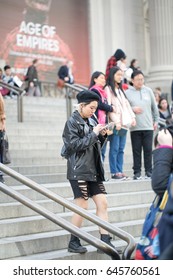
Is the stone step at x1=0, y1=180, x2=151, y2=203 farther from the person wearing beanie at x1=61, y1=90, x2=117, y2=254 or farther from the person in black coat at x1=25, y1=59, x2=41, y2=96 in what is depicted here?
the person in black coat at x1=25, y1=59, x2=41, y2=96

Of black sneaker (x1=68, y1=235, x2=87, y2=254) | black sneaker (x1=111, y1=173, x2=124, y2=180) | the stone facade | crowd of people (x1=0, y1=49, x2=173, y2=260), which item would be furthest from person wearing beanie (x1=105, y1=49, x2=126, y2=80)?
the stone facade

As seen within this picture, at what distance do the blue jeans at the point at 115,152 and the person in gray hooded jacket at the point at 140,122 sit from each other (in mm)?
262

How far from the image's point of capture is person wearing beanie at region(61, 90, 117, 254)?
5.78 m

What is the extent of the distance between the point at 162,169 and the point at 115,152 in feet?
16.3

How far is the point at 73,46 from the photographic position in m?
21.1

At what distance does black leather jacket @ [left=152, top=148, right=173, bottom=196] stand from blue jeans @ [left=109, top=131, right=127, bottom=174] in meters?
4.86

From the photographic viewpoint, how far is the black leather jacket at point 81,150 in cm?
573

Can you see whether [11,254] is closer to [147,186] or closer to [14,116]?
[147,186]

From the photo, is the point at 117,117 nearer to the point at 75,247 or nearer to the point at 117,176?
the point at 117,176

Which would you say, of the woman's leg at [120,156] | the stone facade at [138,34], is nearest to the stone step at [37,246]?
the woman's leg at [120,156]

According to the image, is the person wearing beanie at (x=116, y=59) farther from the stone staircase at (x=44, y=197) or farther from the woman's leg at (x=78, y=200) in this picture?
the woman's leg at (x=78, y=200)

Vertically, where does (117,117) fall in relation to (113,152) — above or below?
above

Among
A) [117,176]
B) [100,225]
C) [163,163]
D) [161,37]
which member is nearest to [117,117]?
[117,176]

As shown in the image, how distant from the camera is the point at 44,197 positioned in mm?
7355
